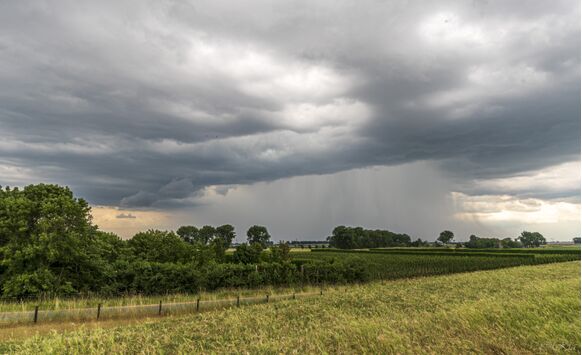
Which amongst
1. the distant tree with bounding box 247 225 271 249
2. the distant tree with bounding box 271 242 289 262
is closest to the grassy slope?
the distant tree with bounding box 271 242 289 262

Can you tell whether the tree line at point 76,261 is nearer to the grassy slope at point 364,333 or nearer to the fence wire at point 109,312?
the fence wire at point 109,312

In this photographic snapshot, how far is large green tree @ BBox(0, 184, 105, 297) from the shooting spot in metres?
25.0

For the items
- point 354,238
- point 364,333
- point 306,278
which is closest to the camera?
point 364,333

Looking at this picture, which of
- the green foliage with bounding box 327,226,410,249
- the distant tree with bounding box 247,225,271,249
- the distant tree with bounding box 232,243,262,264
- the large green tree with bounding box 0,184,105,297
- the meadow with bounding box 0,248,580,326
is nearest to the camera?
the meadow with bounding box 0,248,580,326

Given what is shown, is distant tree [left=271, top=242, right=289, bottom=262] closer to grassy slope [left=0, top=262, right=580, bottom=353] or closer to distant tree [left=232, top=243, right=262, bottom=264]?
distant tree [left=232, top=243, right=262, bottom=264]

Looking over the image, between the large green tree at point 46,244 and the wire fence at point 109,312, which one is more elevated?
the large green tree at point 46,244

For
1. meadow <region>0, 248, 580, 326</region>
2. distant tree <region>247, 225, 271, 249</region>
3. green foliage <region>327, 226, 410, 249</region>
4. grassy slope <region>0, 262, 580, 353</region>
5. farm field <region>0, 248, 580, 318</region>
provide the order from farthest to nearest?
green foliage <region>327, 226, 410, 249</region>
distant tree <region>247, 225, 271, 249</region>
farm field <region>0, 248, 580, 318</region>
meadow <region>0, 248, 580, 326</region>
grassy slope <region>0, 262, 580, 353</region>

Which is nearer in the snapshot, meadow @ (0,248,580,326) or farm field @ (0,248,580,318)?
meadow @ (0,248,580,326)

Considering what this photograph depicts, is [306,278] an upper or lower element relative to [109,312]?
upper

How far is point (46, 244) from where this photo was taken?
85.3 feet

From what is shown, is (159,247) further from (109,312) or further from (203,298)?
(109,312)

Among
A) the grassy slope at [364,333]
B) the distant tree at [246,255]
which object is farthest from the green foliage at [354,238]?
the grassy slope at [364,333]

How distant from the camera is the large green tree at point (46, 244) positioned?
24969 millimetres

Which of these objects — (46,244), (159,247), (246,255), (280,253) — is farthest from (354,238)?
(46,244)
